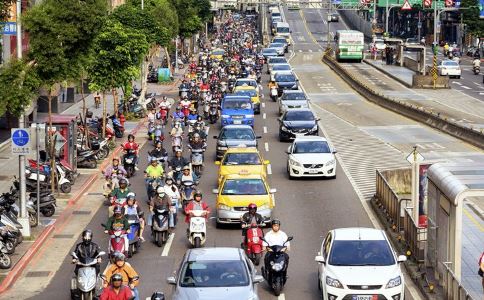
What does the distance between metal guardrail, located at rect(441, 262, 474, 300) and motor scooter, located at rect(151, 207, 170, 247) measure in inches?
325

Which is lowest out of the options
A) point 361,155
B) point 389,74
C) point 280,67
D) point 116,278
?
point 361,155

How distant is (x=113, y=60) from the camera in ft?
168

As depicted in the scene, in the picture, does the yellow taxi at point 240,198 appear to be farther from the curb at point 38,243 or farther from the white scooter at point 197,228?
the curb at point 38,243

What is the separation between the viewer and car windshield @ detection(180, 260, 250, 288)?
18.8 m

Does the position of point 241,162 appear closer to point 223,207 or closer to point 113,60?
point 223,207

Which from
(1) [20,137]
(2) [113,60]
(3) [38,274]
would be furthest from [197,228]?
(2) [113,60]

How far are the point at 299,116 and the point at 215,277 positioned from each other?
30.5 meters

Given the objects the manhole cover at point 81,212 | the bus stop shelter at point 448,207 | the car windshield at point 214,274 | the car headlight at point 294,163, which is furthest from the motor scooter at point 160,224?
the car headlight at point 294,163

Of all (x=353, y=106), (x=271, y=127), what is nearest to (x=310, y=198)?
(x=271, y=127)

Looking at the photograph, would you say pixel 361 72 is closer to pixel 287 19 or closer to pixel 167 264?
pixel 167 264

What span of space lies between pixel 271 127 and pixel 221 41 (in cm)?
9012

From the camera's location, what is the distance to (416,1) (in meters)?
126

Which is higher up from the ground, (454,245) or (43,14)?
(43,14)

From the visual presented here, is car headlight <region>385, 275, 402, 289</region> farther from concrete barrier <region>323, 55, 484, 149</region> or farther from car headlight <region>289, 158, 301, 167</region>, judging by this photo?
concrete barrier <region>323, 55, 484, 149</region>
